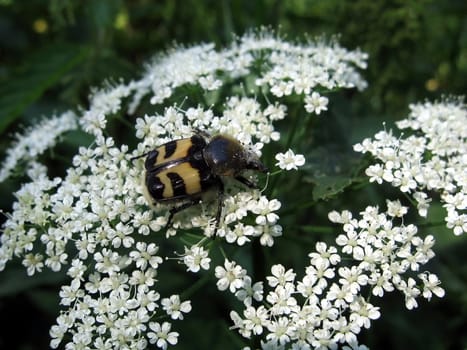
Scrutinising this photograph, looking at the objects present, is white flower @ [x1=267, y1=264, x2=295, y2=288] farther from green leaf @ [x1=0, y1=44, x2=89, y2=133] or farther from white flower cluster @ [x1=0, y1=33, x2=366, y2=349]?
green leaf @ [x1=0, y1=44, x2=89, y2=133]

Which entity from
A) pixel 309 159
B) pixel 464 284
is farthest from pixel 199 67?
pixel 464 284

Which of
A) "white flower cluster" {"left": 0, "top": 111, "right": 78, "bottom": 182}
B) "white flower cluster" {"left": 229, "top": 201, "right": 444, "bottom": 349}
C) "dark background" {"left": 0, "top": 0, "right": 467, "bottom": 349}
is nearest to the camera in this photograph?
"white flower cluster" {"left": 229, "top": 201, "right": 444, "bottom": 349}

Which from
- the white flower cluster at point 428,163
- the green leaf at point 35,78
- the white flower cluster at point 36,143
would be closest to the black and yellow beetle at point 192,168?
the white flower cluster at point 428,163

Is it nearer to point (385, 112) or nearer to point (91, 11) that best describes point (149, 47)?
point (91, 11)

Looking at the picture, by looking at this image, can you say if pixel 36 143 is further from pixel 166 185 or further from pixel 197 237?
pixel 197 237

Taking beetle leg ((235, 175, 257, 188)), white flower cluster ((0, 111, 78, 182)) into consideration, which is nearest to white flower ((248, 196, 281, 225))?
beetle leg ((235, 175, 257, 188))

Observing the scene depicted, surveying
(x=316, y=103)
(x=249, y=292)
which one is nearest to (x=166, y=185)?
(x=249, y=292)
